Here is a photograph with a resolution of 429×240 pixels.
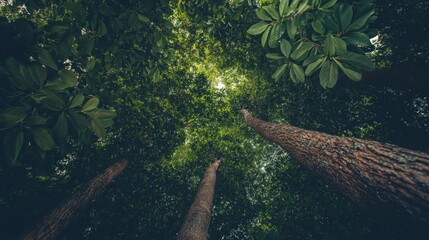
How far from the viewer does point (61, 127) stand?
150 centimetres

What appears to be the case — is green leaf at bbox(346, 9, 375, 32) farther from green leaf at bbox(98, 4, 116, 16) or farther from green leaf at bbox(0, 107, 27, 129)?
green leaf at bbox(0, 107, 27, 129)

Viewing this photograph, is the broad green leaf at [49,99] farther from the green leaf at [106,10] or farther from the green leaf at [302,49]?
the green leaf at [302,49]

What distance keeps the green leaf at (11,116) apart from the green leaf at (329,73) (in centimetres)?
226

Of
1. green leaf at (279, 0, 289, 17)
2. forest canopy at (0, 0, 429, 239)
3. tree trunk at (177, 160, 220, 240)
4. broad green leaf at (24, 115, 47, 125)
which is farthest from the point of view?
tree trunk at (177, 160, 220, 240)

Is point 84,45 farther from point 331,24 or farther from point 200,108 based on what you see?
point 200,108

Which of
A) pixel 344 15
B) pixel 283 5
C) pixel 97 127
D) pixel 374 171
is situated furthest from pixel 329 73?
pixel 97 127

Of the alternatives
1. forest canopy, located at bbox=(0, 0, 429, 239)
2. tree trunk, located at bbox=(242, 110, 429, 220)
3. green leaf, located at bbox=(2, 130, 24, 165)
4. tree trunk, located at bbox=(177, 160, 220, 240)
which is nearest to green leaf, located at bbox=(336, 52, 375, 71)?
forest canopy, located at bbox=(0, 0, 429, 239)

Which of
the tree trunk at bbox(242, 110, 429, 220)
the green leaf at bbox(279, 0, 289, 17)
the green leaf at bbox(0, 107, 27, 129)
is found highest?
the green leaf at bbox(279, 0, 289, 17)

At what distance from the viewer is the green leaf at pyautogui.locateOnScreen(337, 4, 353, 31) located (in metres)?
1.62

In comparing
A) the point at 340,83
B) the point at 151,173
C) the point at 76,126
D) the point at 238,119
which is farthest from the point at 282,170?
the point at 76,126

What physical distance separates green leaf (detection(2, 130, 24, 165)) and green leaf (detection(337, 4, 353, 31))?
8.19 feet

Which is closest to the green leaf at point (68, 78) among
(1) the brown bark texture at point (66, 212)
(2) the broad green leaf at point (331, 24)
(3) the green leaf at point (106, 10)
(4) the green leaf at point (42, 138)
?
(4) the green leaf at point (42, 138)

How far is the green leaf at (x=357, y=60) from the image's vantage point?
1.55 m

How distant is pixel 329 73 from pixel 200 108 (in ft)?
19.0
